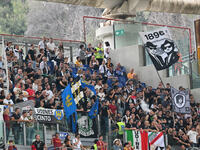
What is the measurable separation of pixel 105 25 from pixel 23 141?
53.6 ft

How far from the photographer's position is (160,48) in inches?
1231

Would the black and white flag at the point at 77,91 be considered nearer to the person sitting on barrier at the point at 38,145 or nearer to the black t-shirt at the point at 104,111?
the black t-shirt at the point at 104,111

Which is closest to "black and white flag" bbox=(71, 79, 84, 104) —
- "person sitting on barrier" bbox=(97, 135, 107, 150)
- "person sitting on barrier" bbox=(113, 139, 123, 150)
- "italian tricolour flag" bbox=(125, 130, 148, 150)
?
"person sitting on barrier" bbox=(97, 135, 107, 150)

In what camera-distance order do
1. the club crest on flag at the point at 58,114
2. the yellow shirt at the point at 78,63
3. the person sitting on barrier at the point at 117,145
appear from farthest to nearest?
the yellow shirt at the point at 78,63 < the club crest on flag at the point at 58,114 < the person sitting on barrier at the point at 117,145

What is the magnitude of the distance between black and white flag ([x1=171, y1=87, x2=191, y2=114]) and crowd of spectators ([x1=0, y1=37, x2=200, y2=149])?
319 millimetres

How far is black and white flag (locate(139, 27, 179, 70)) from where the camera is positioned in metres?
31.1

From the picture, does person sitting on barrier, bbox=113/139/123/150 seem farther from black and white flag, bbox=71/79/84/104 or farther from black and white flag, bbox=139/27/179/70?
black and white flag, bbox=139/27/179/70

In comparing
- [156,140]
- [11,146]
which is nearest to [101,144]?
[156,140]

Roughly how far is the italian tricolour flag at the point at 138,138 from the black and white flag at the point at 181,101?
410 centimetres

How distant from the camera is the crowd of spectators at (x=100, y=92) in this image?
87.8 ft

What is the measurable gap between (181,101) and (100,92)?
411 centimetres

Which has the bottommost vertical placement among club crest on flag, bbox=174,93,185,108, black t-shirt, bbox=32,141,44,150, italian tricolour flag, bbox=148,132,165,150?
italian tricolour flag, bbox=148,132,165,150

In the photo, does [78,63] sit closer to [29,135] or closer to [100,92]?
[100,92]

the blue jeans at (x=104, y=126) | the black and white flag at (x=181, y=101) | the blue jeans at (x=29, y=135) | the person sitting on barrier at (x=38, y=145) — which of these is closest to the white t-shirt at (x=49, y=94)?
the blue jeans at (x=104, y=126)
